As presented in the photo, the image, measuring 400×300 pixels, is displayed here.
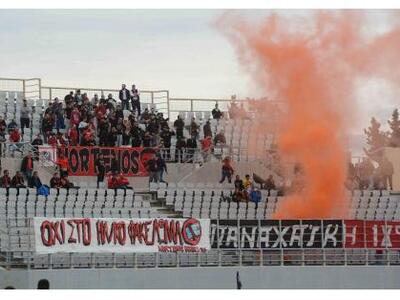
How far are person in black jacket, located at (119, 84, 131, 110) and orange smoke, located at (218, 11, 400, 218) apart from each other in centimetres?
419

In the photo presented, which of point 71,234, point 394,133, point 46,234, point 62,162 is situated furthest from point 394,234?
point 394,133

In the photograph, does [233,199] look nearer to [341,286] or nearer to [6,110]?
[341,286]

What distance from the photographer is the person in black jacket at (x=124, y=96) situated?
4444cm

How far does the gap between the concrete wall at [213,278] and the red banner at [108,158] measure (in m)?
7.45

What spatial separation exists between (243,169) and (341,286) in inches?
339

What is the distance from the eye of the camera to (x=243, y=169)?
139 ft

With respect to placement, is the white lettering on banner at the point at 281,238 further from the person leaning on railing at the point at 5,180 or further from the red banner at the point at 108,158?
the red banner at the point at 108,158

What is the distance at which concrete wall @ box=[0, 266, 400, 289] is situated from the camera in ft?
105

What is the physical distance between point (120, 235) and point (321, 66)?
11479 millimetres

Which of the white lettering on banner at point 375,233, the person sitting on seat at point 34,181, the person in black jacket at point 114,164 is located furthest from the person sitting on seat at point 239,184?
the person sitting on seat at point 34,181

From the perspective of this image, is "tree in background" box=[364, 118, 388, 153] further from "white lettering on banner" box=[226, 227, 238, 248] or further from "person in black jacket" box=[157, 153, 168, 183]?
"white lettering on banner" box=[226, 227, 238, 248]

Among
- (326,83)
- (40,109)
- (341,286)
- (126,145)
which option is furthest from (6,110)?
(341,286)

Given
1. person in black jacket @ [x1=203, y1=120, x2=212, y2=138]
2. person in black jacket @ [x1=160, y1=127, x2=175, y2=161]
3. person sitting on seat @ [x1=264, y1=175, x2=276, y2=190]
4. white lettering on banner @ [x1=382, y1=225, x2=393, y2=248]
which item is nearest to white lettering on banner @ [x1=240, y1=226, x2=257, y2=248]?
white lettering on banner @ [x1=382, y1=225, x2=393, y2=248]

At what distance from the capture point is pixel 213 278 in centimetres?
3362
